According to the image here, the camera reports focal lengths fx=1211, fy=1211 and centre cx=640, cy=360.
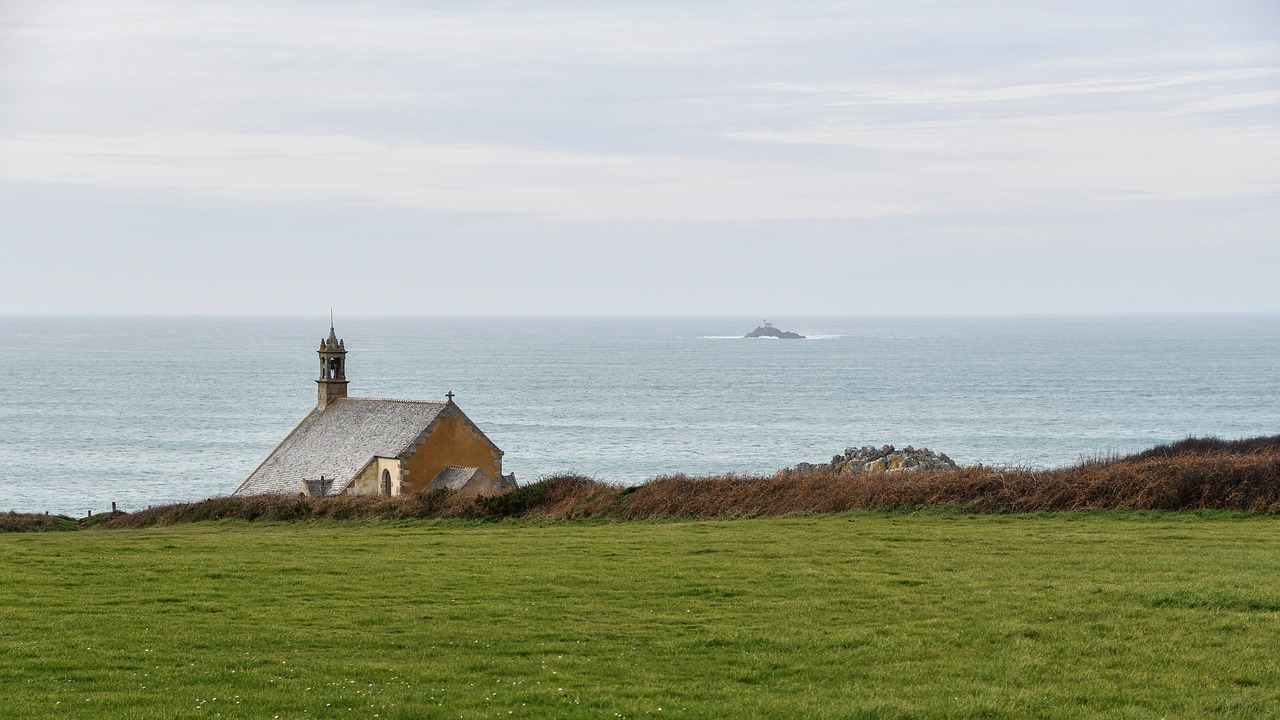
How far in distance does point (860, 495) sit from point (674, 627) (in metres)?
13.9

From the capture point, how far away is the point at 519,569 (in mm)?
20719

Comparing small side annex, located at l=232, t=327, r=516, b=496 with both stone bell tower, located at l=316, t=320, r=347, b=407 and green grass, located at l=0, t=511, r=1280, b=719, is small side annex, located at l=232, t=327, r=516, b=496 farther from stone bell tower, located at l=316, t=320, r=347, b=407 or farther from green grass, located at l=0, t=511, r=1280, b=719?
green grass, located at l=0, t=511, r=1280, b=719

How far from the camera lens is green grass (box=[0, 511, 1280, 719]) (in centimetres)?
1237

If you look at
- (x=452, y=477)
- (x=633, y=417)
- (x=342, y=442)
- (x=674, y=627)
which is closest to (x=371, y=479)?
(x=342, y=442)

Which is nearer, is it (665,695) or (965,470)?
(665,695)

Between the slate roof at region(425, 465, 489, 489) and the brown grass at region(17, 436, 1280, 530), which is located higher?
the brown grass at region(17, 436, 1280, 530)

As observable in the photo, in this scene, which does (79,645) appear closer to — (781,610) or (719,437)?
(781,610)

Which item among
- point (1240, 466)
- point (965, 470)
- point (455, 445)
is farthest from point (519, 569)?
point (455, 445)

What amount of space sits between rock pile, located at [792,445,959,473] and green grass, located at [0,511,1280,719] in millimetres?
20045

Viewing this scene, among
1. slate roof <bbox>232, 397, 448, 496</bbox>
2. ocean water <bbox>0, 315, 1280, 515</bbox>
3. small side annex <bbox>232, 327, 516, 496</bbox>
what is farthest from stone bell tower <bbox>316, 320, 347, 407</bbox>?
ocean water <bbox>0, 315, 1280, 515</bbox>

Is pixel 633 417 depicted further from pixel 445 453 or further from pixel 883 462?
pixel 883 462

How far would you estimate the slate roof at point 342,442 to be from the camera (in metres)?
53.7

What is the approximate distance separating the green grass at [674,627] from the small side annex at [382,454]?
27.9 m

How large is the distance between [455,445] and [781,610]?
38450 millimetres
